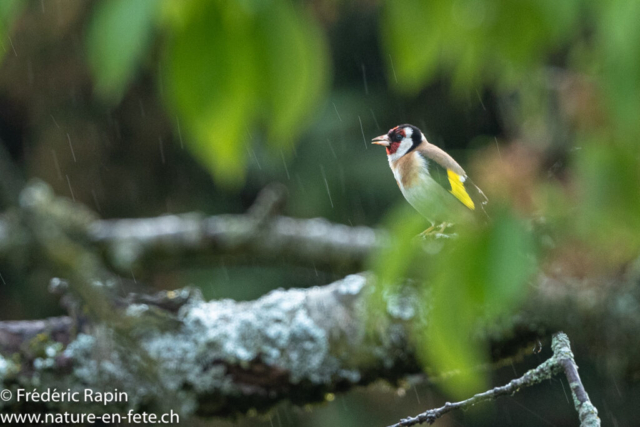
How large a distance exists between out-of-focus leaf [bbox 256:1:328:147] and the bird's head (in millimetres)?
126

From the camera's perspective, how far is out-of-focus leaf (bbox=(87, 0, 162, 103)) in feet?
1.44

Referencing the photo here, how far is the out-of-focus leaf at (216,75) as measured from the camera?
444 millimetres

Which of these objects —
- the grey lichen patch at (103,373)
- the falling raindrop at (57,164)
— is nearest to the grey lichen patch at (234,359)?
the grey lichen patch at (103,373)

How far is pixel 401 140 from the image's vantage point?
56cm

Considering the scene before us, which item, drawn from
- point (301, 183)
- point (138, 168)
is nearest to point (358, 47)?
point (301, 183)

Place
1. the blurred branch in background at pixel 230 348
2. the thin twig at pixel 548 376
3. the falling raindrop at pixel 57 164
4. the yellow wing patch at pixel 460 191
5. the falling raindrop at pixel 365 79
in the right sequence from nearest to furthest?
the thin twig at pixel 548 376 < the yellow wing patch at pixel 460 191 < the blurred branch in background at pixel 230 348 < the falling raindrop at pixel 365 79 < the falling raindrop at pixel 57 164

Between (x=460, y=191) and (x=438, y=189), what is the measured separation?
0.02m

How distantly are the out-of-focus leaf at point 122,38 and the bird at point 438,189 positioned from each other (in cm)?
20

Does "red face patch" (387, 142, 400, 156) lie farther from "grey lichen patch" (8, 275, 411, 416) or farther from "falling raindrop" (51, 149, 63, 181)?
"falling raindrop" (51, 149, 63, 181)

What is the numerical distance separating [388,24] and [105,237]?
4.14 ft

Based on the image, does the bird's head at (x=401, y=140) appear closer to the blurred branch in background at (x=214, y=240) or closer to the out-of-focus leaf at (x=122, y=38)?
the out-of-focus leaf at (x=122, y=38)

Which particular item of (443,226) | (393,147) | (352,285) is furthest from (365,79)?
(443,226)

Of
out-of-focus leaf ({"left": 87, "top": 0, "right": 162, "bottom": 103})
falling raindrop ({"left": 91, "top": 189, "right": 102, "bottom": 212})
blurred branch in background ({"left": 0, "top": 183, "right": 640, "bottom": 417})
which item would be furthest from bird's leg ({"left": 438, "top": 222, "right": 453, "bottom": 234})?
falling raindrop ({"left": 91, "top": 189, "right": 102, "bottom": 212})

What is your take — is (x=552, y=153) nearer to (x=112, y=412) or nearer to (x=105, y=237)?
(x=112, y=412)
